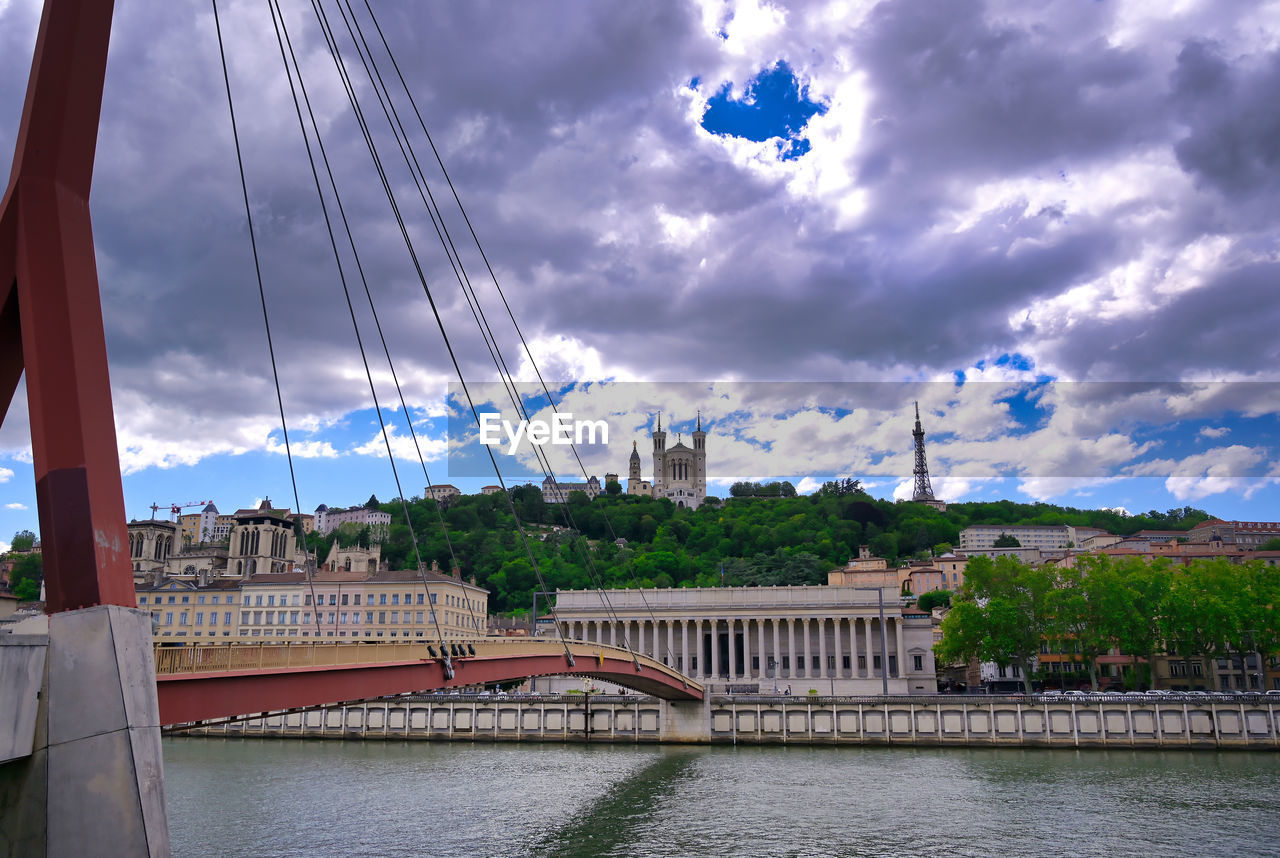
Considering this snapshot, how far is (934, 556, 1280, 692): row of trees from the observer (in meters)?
66.9

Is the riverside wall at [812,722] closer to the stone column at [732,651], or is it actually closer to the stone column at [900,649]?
the stone column at [732,651]

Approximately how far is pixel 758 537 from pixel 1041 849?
116 meters

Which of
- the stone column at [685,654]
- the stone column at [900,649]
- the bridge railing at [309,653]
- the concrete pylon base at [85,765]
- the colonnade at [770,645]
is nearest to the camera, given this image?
the concrete pylon base at [85,765]

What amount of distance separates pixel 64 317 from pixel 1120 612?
70327 mm

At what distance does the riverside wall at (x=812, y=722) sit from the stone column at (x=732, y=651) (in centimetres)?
3386

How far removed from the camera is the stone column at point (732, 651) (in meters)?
92.5

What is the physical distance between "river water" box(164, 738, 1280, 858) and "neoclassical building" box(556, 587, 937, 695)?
129 ft

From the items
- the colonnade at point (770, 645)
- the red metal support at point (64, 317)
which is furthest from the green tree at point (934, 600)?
the red metal support at point (64, 317)

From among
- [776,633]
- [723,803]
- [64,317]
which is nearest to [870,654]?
[776,633]

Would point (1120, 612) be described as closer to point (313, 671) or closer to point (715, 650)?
point (715, 650)

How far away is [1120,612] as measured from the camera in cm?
6919

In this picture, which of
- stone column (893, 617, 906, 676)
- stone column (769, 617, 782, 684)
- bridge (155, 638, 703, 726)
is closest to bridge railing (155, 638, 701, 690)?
bridge (155, 638, 703, 726)

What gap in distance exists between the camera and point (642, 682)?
48.9 meters

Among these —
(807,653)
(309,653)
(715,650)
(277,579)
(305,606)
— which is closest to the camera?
(309,653)
